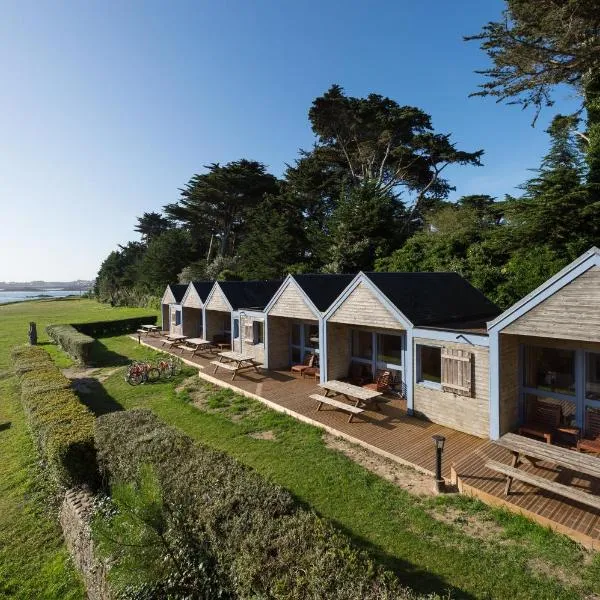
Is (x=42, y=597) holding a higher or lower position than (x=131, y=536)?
lower

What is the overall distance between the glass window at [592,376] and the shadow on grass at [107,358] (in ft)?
72.0

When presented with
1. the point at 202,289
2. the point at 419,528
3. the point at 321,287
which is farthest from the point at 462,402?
the point at 202,289

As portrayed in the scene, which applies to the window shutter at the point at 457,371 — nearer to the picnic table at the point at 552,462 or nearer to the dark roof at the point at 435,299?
the dark roof at the point at 435,299

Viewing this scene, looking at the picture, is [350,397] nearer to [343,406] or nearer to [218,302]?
[343,406]

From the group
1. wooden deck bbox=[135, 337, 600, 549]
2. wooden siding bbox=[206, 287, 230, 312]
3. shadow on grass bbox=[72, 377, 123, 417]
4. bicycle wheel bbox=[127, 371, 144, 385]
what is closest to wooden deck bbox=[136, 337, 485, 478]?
wooden deck bbox=[135, 337, 600, 549]

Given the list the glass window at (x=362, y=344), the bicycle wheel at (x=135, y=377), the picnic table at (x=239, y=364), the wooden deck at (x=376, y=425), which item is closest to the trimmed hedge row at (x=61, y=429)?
the bicycle wheel at (x=135, y=377)

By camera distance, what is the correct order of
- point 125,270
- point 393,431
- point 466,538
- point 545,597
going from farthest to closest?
point 125,270 < point 393,431 < point 466,538 < point 545,597

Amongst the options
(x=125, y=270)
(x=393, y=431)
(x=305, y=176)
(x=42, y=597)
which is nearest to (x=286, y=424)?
(x=393, y=431)

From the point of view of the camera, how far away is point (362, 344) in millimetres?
15555

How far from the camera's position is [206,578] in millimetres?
4910

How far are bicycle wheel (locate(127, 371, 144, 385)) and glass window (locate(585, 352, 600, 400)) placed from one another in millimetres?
Answer: 17196

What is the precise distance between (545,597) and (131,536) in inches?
233

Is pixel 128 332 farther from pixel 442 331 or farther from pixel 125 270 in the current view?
pixel 125 270

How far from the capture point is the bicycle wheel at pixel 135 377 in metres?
18.0
